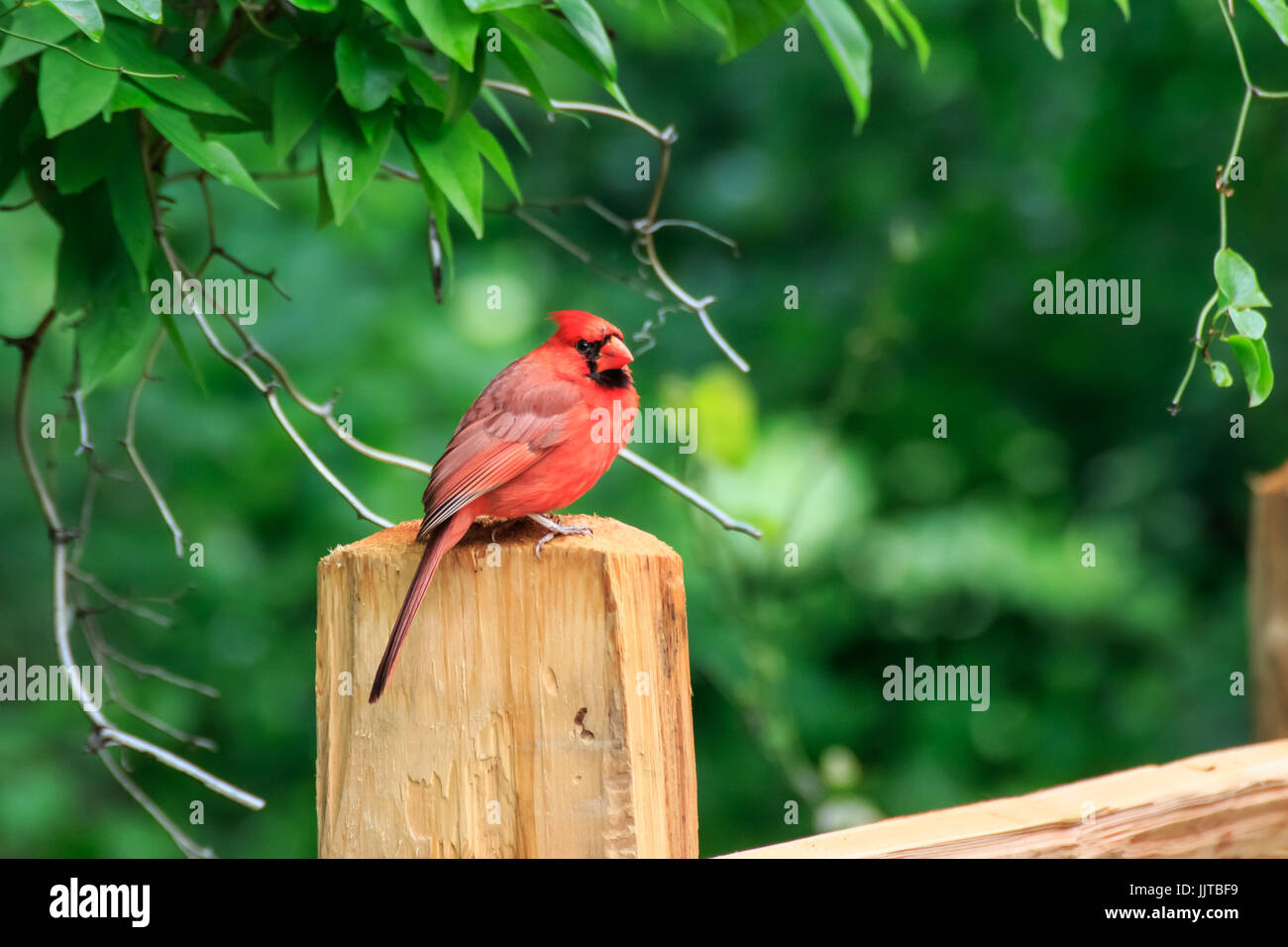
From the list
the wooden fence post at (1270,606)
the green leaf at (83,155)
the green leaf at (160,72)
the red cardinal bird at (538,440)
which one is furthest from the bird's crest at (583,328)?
the wooden fence post at (1270,606)

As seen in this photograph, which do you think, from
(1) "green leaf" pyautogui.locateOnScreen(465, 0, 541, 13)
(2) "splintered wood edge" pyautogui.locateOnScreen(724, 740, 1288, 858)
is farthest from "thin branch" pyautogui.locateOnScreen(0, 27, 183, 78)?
(2) "splintered wood edge" pyautogui.locateOnScreen(724, 740, 1288, 858)

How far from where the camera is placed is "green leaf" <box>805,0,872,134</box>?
5.42 feet

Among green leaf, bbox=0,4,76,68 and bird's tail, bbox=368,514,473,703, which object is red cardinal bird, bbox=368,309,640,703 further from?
green leaf, bbox=0,4,76,68

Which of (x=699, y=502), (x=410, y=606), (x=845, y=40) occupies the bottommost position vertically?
(x=410, y=606)

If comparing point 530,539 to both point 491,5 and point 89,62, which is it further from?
point 89,62

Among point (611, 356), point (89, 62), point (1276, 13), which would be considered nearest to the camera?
point (89, 62)

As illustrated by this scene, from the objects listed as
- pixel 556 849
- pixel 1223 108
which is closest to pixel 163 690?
pixel 556 849

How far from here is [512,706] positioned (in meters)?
1.43

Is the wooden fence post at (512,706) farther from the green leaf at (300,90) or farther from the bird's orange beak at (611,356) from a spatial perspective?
the green leaf at (300,90)

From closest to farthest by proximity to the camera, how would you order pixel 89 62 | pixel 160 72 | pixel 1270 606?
pixel 89 62 → pixel 160 72 → pixel 1270 606

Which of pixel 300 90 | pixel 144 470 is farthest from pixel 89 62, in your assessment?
pixel 144 470

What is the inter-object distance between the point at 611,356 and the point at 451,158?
36cm

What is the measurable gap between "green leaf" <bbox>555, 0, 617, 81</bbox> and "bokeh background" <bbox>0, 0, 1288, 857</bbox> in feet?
6.68

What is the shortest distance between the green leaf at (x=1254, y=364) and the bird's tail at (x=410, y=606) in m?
1.04
